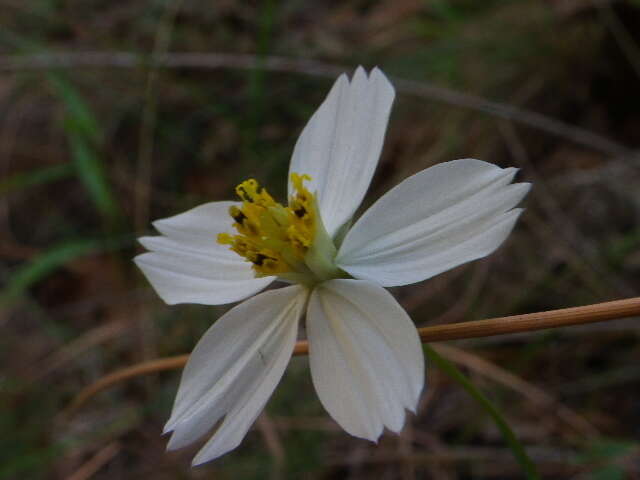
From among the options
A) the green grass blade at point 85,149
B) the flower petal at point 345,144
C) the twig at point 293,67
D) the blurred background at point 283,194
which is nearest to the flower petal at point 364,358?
the flower petal at point 345,144

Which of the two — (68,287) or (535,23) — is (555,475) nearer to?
(535,23)

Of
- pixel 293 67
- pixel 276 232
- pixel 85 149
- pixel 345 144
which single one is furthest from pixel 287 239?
pixel 85 149

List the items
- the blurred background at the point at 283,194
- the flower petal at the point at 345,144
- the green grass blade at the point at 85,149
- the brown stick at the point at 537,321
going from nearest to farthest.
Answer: the brown stick at the point at 537,321
the flower petal at the point at 345,144
the blurred background at the point at 283,194
the green grass blade at the point at 85,149

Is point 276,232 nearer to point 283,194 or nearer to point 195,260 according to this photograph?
point 195,260

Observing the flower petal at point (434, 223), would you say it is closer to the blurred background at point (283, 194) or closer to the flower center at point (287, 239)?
the flower center at point (287, 239)

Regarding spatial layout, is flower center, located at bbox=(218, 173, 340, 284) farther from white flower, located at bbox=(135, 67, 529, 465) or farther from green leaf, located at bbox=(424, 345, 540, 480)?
green leaf, located at bbox=(424, 345, 540, 480)

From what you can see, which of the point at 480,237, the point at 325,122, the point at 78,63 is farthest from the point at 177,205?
the point at 480,237
